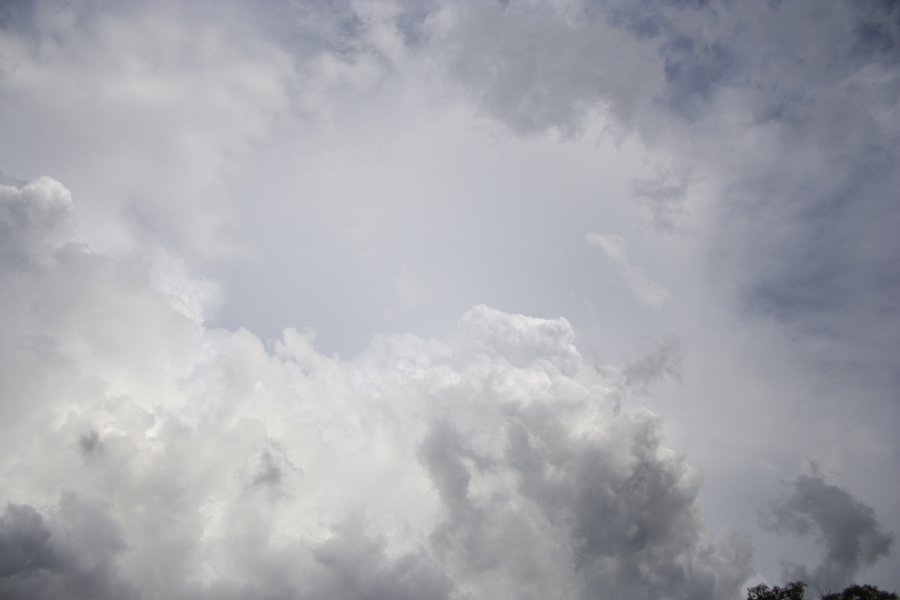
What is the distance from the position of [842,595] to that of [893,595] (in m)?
6.24

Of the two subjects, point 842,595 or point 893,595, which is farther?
point 842,595

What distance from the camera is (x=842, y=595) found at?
219 ft

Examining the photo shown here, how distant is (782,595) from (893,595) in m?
16.0

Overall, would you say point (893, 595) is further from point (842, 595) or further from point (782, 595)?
point (782, 595)

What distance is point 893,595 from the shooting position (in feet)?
205

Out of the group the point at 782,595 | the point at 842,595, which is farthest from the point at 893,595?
the point at 782,595

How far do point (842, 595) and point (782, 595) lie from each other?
520 inches

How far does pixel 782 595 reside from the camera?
206ft
